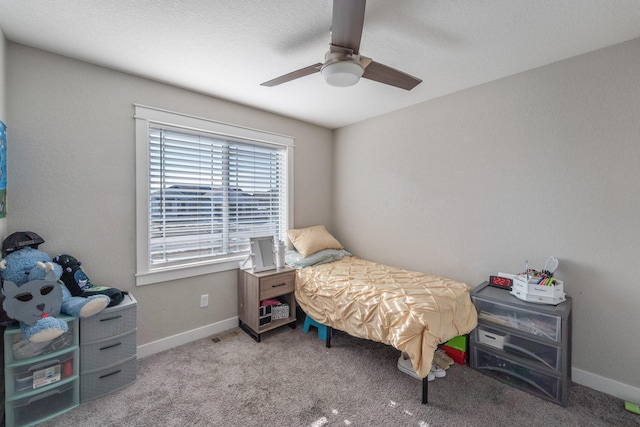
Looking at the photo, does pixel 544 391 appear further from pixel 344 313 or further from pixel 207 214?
pixel 207 214

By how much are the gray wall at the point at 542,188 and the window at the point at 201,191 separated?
1.49 metres

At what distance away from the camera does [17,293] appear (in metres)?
1.52

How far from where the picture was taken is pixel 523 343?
6.45 feet

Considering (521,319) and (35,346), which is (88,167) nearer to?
(35,346)

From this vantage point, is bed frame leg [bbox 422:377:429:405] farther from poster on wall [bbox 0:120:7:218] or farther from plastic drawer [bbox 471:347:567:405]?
poster on wall [bbox 0:120:7:218]

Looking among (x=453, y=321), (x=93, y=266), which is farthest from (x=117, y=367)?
(x=453, y=321)

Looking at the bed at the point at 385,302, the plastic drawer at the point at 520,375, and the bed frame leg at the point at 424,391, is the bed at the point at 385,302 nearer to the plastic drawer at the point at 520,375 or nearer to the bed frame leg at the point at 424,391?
the bed frame leg at the point at 424,391

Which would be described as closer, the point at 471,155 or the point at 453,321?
the point at 453,321

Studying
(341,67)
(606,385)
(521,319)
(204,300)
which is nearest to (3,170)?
(204,300)

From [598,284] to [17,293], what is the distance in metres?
3.73

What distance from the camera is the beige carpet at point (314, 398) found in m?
1.69

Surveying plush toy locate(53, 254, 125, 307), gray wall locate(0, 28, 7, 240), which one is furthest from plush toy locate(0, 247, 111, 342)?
gray wall locate(0, 28, 7, 240)

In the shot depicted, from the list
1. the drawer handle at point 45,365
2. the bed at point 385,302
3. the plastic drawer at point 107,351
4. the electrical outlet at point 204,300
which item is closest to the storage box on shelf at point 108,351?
the plastic drawer at point 107,351

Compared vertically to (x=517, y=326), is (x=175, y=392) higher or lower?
lower
